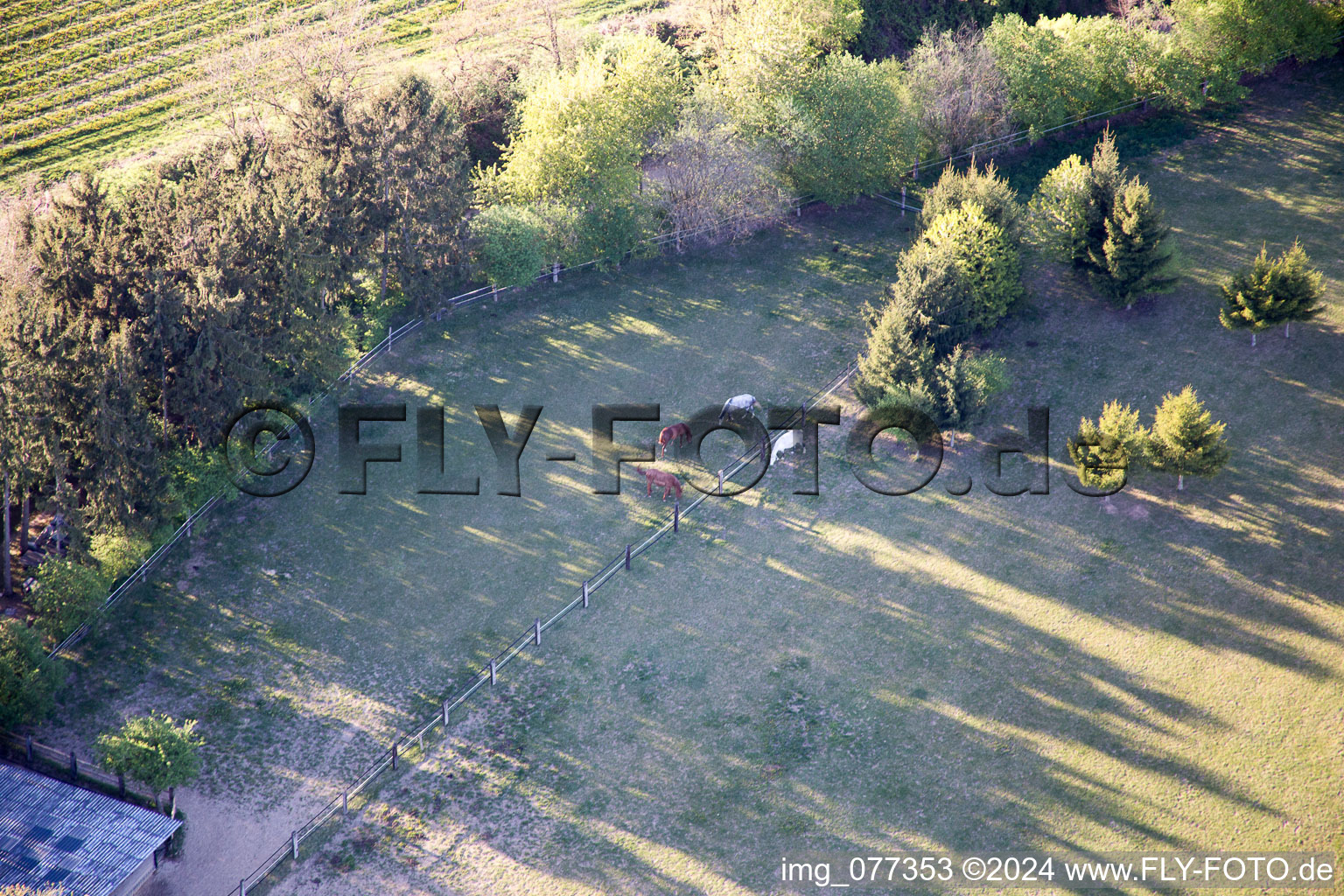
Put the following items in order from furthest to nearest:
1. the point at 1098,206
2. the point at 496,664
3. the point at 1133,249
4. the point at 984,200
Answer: the point at 1098,206 → the point at 984,200 → the point at 1133,249 → the point at 496,664

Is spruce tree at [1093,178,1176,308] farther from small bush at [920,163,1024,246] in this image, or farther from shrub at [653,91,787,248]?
shrub at [653,91,787,248]

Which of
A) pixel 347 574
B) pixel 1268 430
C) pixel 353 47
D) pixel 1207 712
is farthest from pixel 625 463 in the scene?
pixel 353 47

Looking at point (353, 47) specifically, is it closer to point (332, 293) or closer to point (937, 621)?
point (332, 293)

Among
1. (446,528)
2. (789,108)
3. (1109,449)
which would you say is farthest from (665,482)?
(789,108)

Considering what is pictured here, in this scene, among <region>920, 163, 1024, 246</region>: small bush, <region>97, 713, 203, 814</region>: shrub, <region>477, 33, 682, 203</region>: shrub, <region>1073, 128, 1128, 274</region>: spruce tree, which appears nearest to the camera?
<region>97, 713, 203, 814</region>: shrub

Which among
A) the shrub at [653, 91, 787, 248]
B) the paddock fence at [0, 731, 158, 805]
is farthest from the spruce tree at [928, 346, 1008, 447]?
the paddock fence at [0, 731, 158, 805]

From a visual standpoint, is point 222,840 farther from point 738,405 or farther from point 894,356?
point 894,356
